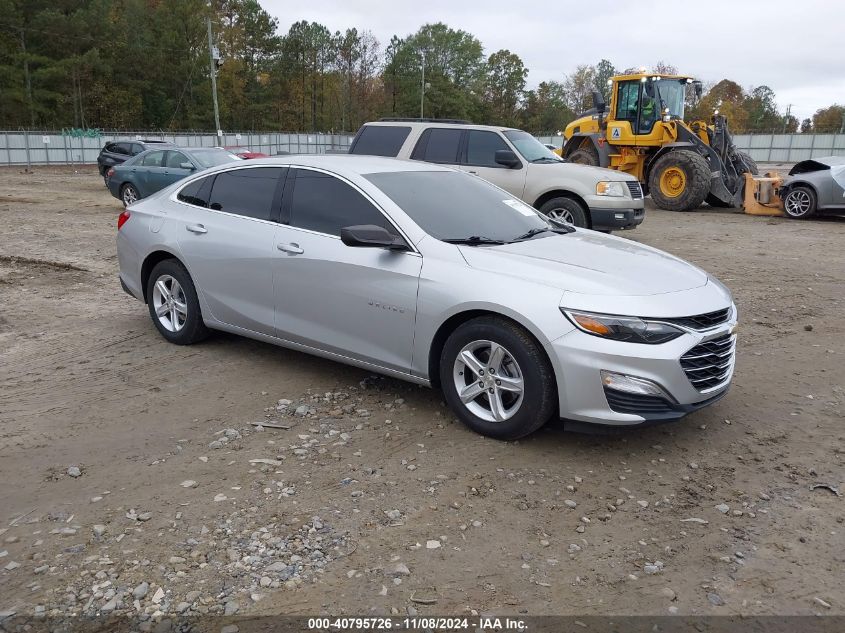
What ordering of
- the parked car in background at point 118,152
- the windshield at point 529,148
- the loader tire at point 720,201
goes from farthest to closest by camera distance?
the parked car in background at point 118,152 → the loader tire at point 720,201 → the windshield at point 529,148

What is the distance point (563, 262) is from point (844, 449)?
2.03m

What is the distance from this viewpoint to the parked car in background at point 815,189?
15.4 metres

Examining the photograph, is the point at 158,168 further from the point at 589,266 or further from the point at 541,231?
the point at 589,266

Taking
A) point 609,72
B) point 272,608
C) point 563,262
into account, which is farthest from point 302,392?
point 609,72

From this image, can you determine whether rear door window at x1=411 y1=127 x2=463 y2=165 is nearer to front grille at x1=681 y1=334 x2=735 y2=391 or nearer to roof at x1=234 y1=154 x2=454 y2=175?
roof at x1=234 y1=154 x2=454 y2=175

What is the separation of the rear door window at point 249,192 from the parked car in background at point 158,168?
9388 mm

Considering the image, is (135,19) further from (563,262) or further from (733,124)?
(563,262)

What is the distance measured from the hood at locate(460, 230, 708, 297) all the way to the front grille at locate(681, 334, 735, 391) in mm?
376

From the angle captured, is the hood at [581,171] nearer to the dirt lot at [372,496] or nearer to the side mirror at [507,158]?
the side mirror at [507,158]

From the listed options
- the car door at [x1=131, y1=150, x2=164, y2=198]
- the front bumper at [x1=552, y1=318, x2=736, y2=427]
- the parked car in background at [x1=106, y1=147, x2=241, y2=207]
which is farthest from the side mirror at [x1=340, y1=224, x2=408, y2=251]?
the car door at [x1=131, y1=150, x2=164, y2=198]

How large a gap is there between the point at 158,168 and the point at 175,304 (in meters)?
10.6

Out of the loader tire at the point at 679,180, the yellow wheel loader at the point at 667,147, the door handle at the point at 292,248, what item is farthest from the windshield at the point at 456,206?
the yellow wheel loader at the point at 667,147

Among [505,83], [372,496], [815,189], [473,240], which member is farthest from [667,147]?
[505,83]

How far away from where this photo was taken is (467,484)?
381 cm
